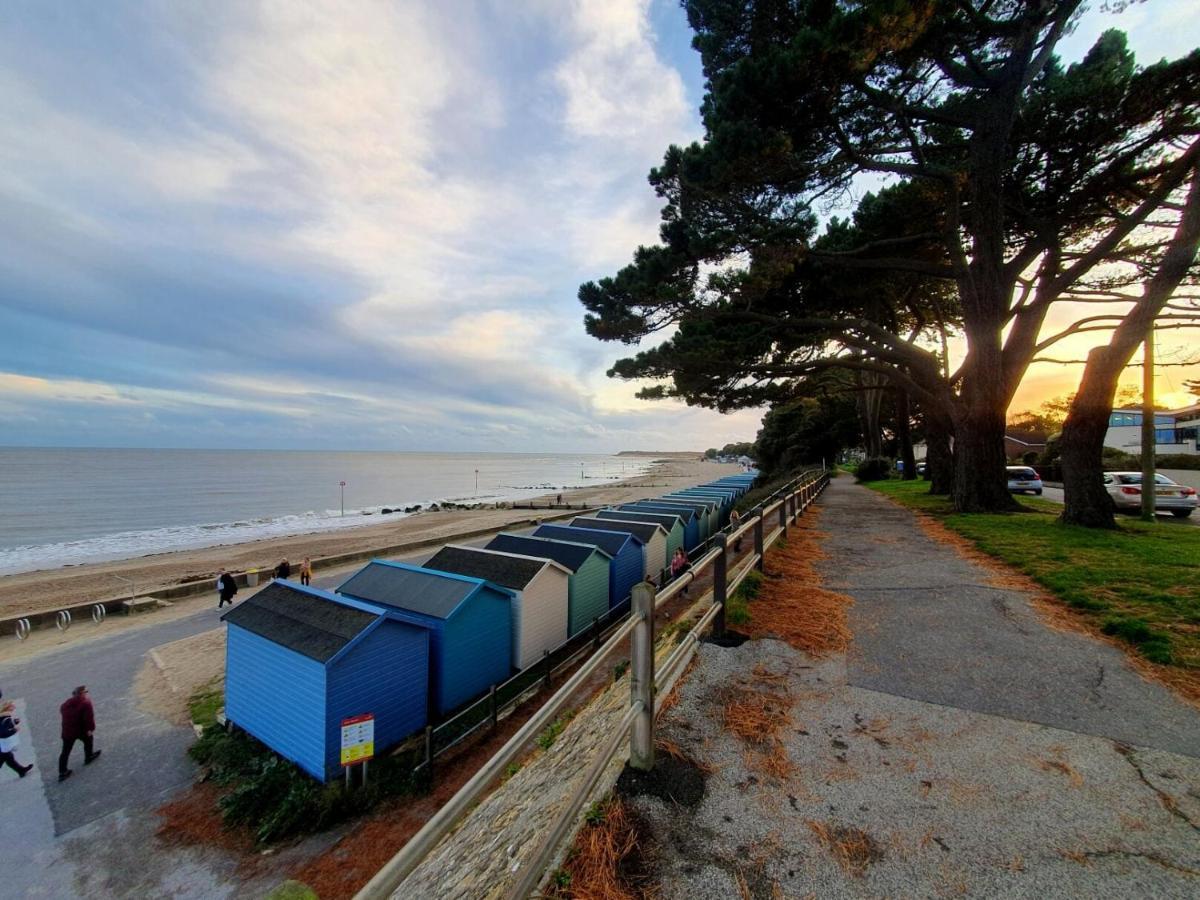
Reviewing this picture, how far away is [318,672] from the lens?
7.45 meters

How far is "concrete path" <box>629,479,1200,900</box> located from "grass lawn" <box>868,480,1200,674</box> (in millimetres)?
529

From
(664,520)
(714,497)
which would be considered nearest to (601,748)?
(664,520)

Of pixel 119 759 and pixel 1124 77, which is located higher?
pixel 1124 77

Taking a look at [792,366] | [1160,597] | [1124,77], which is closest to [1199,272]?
[1124,77]

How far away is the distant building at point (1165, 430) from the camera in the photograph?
43.5 m

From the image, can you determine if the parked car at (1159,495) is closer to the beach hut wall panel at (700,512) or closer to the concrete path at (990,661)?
the beach hut wall panel at (700,512)

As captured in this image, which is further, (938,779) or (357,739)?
(357,739)

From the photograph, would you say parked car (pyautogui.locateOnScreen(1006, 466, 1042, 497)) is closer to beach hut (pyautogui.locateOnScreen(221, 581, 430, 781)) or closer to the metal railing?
the metal railing

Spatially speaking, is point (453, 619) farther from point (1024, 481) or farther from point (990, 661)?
point (1024, 481)

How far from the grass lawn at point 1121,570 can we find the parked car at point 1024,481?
12104mm

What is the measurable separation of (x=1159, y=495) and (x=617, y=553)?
55.6 feet

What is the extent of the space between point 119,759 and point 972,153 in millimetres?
22195

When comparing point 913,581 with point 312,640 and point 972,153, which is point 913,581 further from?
point 972,153

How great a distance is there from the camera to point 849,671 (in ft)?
13.6
